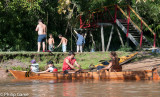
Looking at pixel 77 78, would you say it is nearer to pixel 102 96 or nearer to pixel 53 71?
pixel 53 71

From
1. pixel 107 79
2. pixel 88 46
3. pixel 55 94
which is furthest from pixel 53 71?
pixel 88 46

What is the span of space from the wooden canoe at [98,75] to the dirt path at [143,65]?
351 cm

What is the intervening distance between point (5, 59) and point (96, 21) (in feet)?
33.7

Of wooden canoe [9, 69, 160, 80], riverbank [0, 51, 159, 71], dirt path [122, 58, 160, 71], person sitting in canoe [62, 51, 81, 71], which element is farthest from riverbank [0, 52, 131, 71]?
person sitting in canoe [62, 51, 81, 71]

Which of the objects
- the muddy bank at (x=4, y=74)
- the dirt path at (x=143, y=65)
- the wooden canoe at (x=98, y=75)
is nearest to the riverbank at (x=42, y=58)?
the dirt path at (x=143, y=65)

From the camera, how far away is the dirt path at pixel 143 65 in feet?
57.9

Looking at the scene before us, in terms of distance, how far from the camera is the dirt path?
17656 mm

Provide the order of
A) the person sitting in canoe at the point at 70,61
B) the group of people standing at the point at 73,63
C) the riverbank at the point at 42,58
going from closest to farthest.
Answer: the group of people standing at the point at 73,63 → the person sitting in canoe at the point at 70,61 → the riverbank at the point at 42,58

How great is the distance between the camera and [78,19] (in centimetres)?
2677

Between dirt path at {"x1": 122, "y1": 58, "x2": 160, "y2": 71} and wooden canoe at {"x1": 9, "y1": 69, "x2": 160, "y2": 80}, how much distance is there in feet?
11.5

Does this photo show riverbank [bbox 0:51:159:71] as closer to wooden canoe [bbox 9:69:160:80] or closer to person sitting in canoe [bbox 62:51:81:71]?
wooden canoe [bbox 9:69:160:80]

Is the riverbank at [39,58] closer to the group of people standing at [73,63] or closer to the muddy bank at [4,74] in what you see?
the muddy bank at [4,74]

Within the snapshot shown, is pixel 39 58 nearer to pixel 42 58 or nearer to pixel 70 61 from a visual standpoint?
pixel 42 58

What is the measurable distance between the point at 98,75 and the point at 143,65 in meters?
4.84
